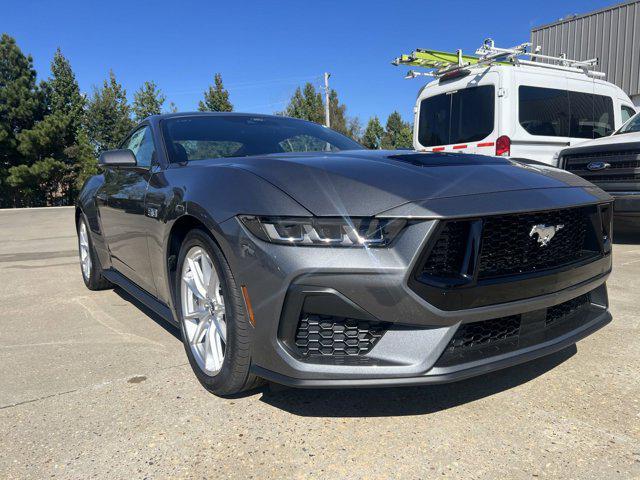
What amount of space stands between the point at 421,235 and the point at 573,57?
17.4 metres

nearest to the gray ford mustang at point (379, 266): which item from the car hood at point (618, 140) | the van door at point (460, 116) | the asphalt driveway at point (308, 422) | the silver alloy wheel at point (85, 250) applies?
the asphalt driveway at point (308, 422)

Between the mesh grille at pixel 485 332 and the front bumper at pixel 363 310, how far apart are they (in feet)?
0.21

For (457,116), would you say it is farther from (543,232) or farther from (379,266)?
(379,266)

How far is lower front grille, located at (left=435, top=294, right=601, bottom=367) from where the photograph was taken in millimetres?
1903

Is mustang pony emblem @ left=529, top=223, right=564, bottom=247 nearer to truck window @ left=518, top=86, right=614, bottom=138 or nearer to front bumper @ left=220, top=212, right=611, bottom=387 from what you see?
front bumper @ left=220, top=212, right=611, bottom=387

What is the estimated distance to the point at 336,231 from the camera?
6.08ft

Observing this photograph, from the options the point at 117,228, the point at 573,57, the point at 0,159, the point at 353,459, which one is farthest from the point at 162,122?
the point at 0,159

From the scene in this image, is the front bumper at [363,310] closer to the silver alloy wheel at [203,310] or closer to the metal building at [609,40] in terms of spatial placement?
the silver alloy wheel at [203,310]

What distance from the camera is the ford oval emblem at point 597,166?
19.8ft

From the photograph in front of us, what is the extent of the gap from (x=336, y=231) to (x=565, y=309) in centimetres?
122

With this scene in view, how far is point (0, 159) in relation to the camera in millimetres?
24188

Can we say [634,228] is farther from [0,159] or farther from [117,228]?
[0,159]

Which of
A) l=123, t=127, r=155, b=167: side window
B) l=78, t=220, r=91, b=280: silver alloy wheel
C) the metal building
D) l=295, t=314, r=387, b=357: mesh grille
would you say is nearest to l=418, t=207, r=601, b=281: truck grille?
l=295, t=314, r=387, b=357: mesh grille

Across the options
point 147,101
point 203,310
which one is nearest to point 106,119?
point 147,101
